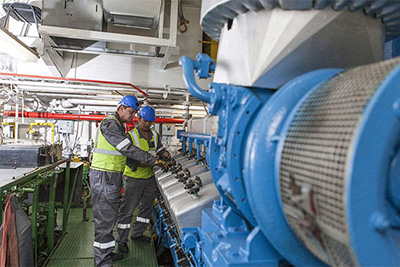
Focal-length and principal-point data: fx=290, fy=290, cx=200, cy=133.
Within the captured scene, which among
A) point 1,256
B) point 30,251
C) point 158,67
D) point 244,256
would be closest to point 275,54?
point 244,256

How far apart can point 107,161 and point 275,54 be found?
2277 millimetres

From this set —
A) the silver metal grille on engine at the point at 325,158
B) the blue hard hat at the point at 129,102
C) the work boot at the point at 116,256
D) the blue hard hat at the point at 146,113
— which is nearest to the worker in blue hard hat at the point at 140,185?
the blue hard hat at the point at 146,113

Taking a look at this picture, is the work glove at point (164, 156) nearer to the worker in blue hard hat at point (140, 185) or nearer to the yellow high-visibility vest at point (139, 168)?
the worker in blue hard hat at point (140, 185)

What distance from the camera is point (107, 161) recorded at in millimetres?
2977

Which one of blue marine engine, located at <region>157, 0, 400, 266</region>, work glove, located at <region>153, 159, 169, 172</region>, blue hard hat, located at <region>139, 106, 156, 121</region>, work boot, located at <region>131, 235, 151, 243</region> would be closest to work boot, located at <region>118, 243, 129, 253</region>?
work boot, located at <region>131, 235, 151, 243</region>

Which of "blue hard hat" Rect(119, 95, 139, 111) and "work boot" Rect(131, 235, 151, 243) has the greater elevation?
"blue hard hat" Rect(119, 95, 139, 111)

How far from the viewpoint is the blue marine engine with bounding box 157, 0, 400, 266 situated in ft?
2.25

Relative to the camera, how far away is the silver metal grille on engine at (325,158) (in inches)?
27.7

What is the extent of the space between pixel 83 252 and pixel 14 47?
2.42 metres

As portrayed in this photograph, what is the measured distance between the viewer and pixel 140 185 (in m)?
3.76

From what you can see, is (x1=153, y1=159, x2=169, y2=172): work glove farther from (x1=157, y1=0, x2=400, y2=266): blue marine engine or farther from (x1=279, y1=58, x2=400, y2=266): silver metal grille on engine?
(x1=279, y1=58, x2=400, y2=266): silver metal grille on engine

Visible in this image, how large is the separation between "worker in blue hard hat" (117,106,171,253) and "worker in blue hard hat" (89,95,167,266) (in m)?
0.54

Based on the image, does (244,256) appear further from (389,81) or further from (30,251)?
(30,251)

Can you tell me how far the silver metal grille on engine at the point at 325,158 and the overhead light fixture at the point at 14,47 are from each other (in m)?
2.39
